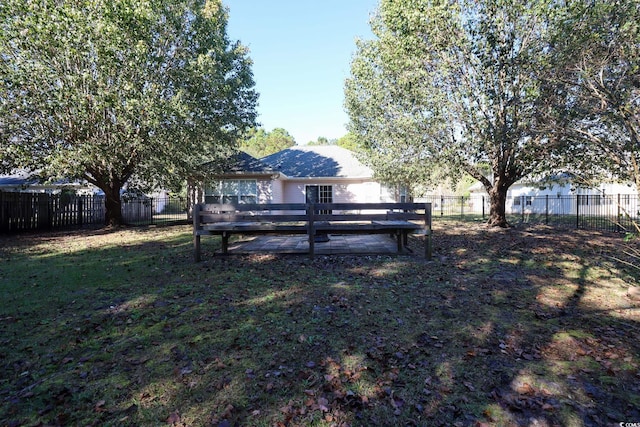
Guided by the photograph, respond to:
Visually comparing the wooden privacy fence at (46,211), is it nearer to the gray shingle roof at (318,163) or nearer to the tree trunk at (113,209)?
the tree trunk at (113,209)

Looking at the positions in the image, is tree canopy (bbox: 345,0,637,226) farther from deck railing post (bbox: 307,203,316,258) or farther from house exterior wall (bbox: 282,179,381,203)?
house exterior wall (bbox: 282,179,381,203)

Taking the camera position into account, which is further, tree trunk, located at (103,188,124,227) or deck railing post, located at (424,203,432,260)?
tree trunk, located at (103,188,124,227)

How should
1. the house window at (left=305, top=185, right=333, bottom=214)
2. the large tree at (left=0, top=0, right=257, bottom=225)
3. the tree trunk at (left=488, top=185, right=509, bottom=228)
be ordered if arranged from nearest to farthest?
1. the large tree at (left=0, top=0, right=257, bottom=225)
2. the tree trunk at (left=488, top=185, right=509, bottom=228)
3. the house window at (left=305, top=185, right=333, bottom=214)

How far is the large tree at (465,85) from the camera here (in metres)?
9.53

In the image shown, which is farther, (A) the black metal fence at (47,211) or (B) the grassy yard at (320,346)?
(A) the black metal fence at (47,211)

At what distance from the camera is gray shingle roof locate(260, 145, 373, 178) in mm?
19766

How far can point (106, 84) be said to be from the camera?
450 inches

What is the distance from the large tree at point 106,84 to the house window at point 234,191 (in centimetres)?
443

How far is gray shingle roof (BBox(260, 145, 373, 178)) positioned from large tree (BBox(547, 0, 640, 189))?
11.8 metres

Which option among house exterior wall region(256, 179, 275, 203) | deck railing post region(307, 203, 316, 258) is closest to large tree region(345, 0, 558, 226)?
deck railing post region(307, 203, 316, 258)

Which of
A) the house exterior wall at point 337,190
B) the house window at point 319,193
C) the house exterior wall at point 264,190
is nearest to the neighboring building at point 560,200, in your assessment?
the house exterior wall at point 337,190

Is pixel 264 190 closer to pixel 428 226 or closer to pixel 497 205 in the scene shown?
pixel 497 205

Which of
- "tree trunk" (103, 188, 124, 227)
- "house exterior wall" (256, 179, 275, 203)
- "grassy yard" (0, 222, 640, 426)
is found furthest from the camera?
"house exterior wall" (256, 179, 275, 203)

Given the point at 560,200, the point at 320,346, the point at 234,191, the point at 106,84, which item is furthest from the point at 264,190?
the point at 560,200
